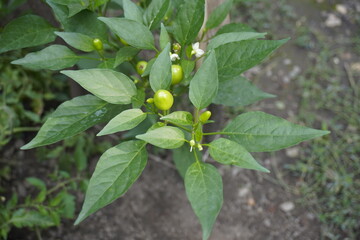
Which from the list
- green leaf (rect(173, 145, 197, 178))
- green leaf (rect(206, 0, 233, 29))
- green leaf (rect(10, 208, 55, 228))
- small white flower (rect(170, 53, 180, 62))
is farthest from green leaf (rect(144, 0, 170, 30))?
green leaf (rect(10, 208, 55, 228))

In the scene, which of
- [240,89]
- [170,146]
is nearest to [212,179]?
[170,146]

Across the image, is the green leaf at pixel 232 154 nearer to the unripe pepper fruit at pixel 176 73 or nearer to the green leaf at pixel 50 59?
the unripe pepper fruit at pixel 176 73

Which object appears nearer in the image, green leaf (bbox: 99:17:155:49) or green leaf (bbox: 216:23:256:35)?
green leaf (bbox: 99:17:155:49)

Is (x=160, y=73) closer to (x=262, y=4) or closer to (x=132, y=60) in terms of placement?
(x=132, y=60)

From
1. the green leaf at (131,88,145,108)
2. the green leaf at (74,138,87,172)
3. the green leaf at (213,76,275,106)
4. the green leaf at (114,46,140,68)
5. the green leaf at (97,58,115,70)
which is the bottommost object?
the green leaf at (74,138,87,172)

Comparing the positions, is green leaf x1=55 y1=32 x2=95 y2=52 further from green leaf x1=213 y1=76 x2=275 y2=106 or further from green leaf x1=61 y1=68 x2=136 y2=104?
green leaf x1=213 y1=76 x2=275 y2=106

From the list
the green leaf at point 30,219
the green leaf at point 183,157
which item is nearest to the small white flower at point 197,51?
the green leaf at point 183,157

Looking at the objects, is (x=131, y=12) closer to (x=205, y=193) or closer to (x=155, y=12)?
(x=155, y=12)

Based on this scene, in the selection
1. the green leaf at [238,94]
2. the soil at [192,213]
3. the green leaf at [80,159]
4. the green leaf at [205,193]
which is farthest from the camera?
the soil at [192,213]
